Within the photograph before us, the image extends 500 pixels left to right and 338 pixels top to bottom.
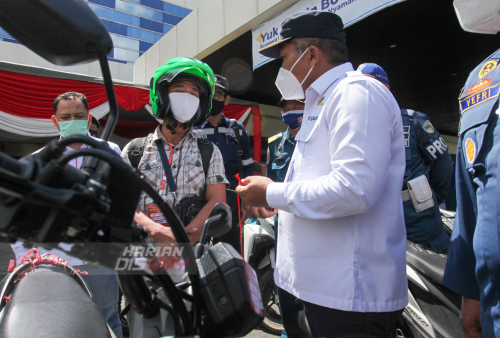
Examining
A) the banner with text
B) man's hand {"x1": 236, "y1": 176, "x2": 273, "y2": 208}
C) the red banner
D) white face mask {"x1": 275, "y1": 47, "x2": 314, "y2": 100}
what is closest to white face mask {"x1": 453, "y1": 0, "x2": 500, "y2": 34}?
white face mask {"x1": 275, "y1": 47, "x2": 314, "y2": 100}

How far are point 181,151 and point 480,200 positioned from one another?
131cm

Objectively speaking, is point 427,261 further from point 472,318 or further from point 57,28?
point 57,28

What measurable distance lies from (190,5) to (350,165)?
3675 centimetres

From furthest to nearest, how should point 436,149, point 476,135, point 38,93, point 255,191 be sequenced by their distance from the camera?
point 38,93 < point 436,149 < point 255,191 < point 476,135

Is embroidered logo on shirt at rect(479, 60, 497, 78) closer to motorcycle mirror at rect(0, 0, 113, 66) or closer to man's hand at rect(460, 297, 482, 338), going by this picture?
man's hand at rect(460, 297, 482, 338)

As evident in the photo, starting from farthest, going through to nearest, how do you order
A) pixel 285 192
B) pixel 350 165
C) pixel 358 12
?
pixel 358 12 < pixel 285 192 < pixel 350 165

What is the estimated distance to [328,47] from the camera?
1.42m

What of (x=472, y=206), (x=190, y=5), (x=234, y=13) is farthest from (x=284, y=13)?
(x=190, y=5)

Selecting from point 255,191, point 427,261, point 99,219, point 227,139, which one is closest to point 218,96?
point 227,139

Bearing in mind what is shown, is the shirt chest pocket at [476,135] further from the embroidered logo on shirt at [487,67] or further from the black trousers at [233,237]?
the black trousers at [233,237]

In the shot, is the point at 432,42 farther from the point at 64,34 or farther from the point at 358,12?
the point at 64,34

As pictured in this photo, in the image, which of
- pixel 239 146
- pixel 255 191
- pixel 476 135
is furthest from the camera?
pixel 239 146

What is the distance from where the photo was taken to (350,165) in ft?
3.39

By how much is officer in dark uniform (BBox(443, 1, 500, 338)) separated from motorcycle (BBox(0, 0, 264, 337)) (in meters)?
0.79
